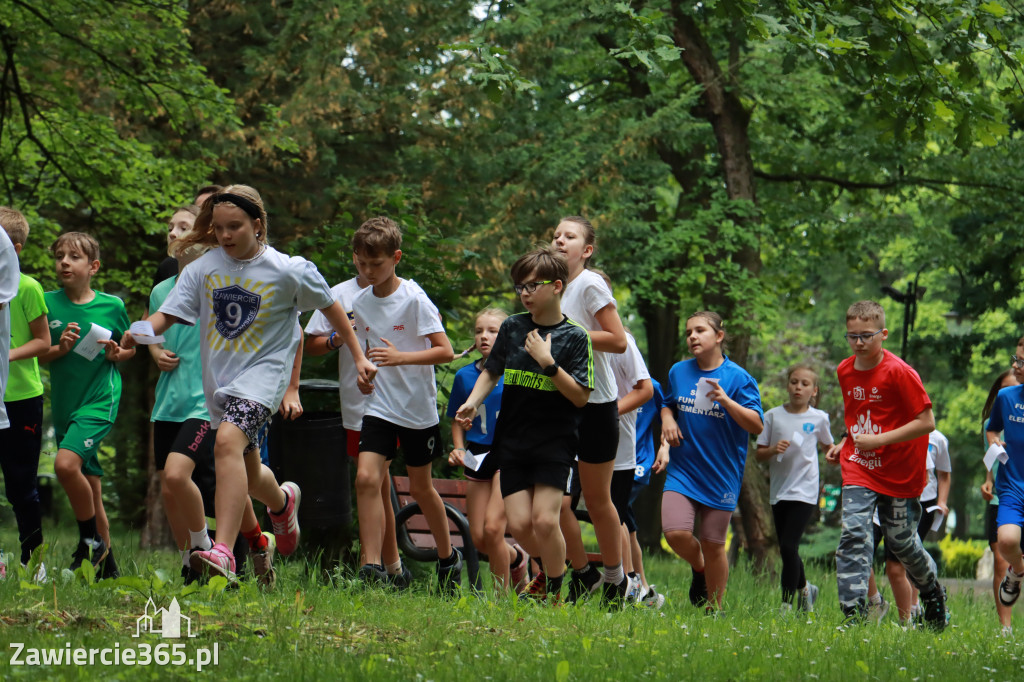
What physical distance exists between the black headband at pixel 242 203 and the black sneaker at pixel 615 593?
308 cm

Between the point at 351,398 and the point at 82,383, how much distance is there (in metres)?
1.73

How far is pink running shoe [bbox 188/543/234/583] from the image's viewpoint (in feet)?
18.0

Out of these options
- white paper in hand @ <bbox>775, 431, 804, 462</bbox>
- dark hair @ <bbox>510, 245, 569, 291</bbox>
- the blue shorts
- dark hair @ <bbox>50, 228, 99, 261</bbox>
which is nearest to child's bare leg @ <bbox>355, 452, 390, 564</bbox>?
dark hair @ <bbox>510, 245, 569, 291</bbox>

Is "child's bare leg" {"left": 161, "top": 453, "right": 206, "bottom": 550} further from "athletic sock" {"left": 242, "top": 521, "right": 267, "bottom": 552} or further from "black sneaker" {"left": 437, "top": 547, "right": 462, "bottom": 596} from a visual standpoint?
"black sneaker" {"left": 437, "top": 547, "right": 462, "bottom": 596}

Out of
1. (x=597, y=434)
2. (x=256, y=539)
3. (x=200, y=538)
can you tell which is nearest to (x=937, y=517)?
(x=597, y=434)

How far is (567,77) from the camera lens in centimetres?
2175

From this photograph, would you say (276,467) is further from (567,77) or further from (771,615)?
(567,77)

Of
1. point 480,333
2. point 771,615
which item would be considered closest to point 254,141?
point 480,333

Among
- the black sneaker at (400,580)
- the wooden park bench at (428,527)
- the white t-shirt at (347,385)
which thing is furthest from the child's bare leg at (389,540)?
the white t-shirt at (347,385)

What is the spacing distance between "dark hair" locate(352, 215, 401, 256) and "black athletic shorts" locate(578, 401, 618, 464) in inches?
61.3

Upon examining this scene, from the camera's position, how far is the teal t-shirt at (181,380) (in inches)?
261

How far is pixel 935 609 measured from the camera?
7629mm

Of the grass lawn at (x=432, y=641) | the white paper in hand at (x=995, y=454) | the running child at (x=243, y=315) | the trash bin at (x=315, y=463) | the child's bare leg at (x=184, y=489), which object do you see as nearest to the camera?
the grass lawn at (x=432, y=641)

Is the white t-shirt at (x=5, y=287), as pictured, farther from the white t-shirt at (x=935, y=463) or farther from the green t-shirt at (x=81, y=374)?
the white t-shirt at (x=935, y=463)
